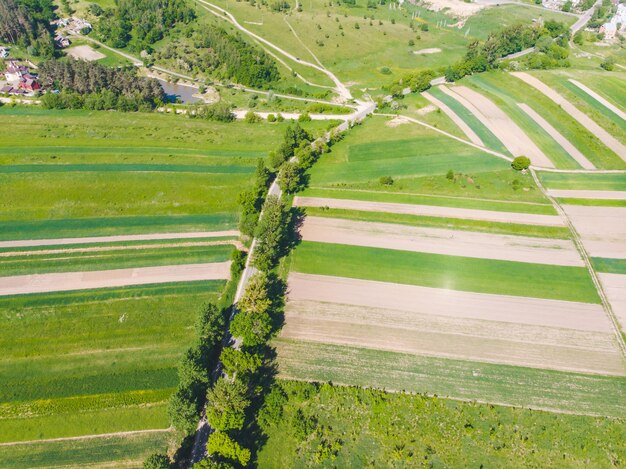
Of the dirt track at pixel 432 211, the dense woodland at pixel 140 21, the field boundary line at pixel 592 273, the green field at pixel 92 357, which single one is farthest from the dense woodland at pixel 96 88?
the field boundary line at pixel 592 273

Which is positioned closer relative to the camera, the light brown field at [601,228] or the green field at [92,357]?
the green field at [92,357]

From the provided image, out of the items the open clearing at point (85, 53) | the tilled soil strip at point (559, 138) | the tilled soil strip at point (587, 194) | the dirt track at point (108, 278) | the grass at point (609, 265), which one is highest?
the open clearing at point (85, 53)

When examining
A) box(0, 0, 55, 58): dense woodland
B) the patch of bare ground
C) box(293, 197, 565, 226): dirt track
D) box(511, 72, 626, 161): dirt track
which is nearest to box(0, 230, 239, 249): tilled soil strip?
box(293, 197, 565, 226): dirt track

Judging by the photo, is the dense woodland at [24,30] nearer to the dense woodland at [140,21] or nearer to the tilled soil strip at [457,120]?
the dense woodland at [140,21]

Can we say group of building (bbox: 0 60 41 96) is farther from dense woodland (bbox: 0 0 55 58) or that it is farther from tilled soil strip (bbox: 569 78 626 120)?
tilled soil strip (bbox: 569 78 626 120)

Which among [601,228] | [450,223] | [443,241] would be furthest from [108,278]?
[601,228]

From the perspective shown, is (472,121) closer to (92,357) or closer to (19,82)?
(92,357)

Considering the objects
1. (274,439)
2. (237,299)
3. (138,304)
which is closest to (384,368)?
(274,439)
